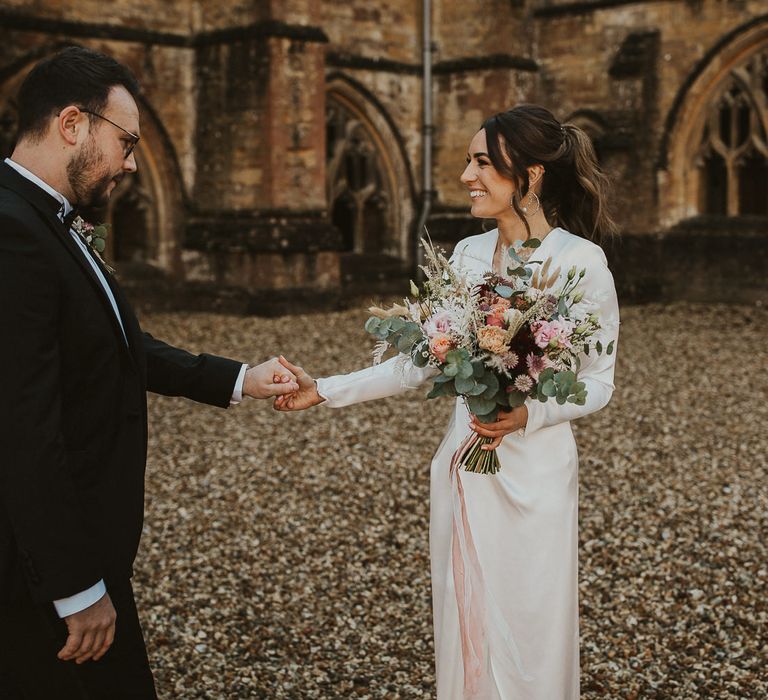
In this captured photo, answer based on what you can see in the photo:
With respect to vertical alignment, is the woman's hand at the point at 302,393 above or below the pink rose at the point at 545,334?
below

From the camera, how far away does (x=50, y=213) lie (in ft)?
7.06

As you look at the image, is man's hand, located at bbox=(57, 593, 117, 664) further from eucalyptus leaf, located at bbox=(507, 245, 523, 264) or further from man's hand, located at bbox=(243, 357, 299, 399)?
eucalyptus leaf, located at bbox=(507, 245, 523, 264)

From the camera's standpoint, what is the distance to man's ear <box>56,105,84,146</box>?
7.11 feet

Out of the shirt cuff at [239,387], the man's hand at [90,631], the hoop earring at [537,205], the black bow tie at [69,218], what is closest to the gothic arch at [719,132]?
the hoop earring at [537,205]

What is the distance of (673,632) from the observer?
13.5 ft

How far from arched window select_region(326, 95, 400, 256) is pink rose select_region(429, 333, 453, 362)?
12.4 meters

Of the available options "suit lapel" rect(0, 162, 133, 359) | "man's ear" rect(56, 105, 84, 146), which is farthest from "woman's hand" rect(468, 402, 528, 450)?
"man's ear" rect(56, 105, 84, 146)

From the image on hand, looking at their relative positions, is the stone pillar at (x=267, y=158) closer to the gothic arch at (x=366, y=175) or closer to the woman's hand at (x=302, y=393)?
the gothic arch at (x=366, y=175)

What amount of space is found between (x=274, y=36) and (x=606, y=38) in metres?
5.42

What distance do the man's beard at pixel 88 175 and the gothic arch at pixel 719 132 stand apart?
13582 mm

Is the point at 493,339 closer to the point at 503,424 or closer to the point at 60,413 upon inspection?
the point at 503,424

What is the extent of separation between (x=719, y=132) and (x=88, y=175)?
14.0 metres

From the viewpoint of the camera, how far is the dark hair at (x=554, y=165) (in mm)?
2680

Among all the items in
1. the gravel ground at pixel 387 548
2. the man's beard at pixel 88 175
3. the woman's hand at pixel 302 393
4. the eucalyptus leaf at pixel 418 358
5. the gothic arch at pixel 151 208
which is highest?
the man's beard at pixel 88 175
